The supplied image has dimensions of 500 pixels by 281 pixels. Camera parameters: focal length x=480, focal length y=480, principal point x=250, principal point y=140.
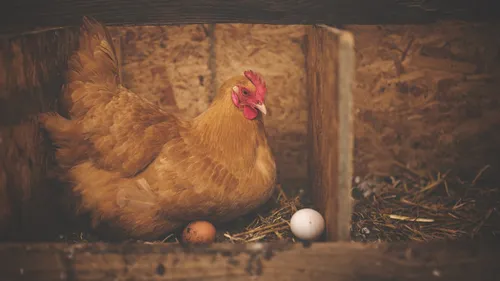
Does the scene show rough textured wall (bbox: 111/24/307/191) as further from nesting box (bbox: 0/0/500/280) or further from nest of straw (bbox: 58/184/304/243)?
nest of straw (bbox: 58/184/304/243)

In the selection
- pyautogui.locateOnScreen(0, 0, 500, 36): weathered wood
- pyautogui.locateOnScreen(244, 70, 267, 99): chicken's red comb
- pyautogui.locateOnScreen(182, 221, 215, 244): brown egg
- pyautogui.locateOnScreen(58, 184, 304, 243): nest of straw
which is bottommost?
pyautogui.locateOnScreen(58, 184, 304, 243): nest of straw

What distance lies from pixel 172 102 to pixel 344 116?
102 cm

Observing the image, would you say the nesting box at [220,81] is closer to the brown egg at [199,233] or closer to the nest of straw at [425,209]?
the nest of straw at [425,209]

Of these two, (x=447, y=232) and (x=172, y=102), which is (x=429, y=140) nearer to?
(x=447, y=232)

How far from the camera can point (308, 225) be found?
1610 millimetres

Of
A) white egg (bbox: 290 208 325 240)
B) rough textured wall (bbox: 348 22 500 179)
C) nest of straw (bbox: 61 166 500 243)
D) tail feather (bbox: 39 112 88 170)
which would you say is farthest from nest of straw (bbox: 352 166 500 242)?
tail feather (bbox: 39 112 88 170)

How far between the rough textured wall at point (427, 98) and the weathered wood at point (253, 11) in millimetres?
631

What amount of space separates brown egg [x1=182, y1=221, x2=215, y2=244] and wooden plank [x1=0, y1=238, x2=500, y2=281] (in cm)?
33

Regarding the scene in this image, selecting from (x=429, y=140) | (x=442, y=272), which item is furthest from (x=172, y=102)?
(x=442, y=272)

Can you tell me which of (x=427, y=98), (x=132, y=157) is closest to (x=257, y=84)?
(x=132, y=157)

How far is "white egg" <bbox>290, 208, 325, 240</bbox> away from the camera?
1.61 m

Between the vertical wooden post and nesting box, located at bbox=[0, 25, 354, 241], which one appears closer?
the vertical wooden post

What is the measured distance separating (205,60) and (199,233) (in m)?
0.82

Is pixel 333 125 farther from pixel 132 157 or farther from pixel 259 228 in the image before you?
pixel 132 157
